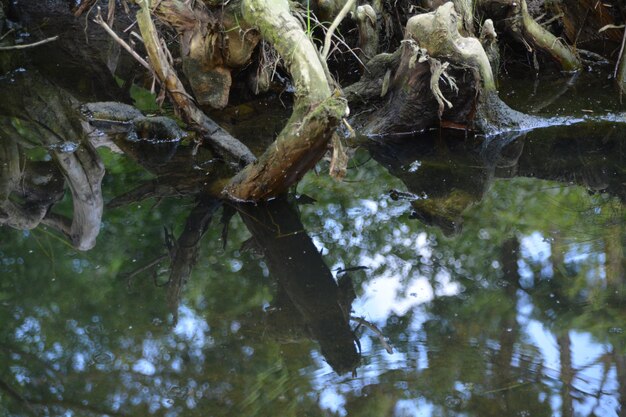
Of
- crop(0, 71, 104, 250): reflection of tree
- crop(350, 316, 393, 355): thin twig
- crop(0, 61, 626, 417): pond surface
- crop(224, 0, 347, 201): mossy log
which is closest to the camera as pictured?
crop(0, 61, 626, 417): pond surface

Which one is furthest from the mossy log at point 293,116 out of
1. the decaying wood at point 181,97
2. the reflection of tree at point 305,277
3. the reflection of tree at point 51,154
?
the reflection of tree at point 51,154

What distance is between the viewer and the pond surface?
396 centimetres

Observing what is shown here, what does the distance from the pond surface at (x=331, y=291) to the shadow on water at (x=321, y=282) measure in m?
0.01

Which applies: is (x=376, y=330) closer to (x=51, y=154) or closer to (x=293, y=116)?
(x=293, y=116)

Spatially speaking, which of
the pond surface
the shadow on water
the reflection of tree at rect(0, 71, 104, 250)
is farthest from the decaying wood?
the reflection of tree at rect(0, 71, 104, 250)

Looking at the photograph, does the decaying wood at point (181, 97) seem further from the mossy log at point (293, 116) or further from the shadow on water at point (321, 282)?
the mossy log at point (293, 116)

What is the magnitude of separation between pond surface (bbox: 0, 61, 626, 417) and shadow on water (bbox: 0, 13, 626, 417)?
1 centimetres

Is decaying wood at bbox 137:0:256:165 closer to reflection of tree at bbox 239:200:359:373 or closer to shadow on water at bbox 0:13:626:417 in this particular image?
shadow on water at bbox 0:13:626:417

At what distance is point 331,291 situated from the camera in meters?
4.88

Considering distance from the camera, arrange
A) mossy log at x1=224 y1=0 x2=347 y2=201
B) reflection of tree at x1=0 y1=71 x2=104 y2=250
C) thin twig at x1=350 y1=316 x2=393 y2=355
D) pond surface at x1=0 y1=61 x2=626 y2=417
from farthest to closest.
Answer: reflection of tree at x1=0 y1=71 x2=104 y2=250
mossy log at x1=224 y1=0 x2=347 y2=201
thin twig at x1=350 y1=316 x2=393 y2=355
pond surface at x1=0 y1=61 x2=626 y2=417

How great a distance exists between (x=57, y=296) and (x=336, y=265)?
1770mm

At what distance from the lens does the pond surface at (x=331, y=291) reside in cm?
396

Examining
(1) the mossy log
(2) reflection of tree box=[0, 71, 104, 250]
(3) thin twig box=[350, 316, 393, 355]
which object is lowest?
(2) reflection of tree box=[0, 71, 104, 250]

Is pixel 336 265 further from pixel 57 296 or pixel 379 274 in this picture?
pixel 57 296
